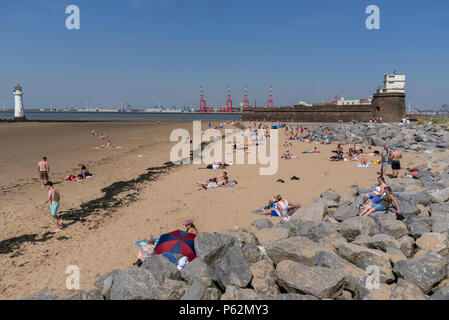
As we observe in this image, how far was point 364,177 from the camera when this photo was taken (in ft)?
40.7

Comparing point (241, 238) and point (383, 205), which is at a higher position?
point (383, 205)

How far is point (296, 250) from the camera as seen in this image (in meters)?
5.08

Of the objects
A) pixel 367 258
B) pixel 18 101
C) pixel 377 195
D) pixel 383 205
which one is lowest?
pixel 367 258

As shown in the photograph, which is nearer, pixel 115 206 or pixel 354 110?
pixel 115 206

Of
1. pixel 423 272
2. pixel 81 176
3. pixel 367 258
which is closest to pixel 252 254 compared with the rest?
pixel 367 258

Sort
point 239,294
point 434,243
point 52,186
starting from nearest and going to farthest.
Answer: point 239,294
point 434,243
point 52,186

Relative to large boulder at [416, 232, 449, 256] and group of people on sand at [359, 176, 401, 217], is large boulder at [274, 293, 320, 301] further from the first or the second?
group of people on sand at [359, 176, 401, 217]

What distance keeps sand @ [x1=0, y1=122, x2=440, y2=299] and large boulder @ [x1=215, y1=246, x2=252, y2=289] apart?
2725mm

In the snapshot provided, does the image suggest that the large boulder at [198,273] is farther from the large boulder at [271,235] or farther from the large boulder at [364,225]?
the large boulder at [364,225]

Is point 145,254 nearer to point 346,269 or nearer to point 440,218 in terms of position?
point 346,269

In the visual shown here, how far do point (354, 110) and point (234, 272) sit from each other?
155 feet

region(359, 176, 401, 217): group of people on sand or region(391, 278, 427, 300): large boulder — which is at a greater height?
region(359, 176, 401, 217): group of people on sand

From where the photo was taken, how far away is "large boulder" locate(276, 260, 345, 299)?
4.02 metres

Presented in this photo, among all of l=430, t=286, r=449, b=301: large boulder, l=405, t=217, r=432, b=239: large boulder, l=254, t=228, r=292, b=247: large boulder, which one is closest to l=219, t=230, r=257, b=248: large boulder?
l=254, t=228, r=292, b=247: large boulder
